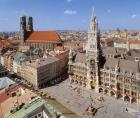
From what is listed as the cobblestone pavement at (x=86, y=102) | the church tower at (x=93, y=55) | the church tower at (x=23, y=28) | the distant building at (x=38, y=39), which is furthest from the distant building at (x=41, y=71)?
the church tower at (x=23, y=28)

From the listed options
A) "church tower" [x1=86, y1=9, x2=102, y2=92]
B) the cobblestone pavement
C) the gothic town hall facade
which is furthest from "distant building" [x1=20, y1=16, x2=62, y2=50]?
"church tower" [x1=86, y1=9, x2=102, y2=92]

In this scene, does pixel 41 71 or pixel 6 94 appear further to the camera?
pixel 41 71

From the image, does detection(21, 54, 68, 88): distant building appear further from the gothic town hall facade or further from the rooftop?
the gothic town hall facade

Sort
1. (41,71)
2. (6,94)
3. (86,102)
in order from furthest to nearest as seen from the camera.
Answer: (41,71) → (86,102) → (6,94)

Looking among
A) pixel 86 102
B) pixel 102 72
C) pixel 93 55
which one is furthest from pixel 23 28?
pixel 86 102

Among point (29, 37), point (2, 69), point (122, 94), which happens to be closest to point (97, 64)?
point (122, 94)

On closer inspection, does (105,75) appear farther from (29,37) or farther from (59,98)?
(29,37)

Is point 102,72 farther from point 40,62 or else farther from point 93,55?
point 40,62
